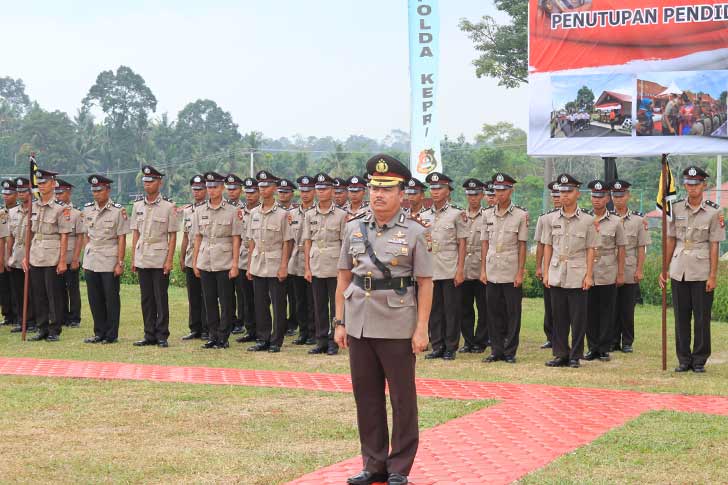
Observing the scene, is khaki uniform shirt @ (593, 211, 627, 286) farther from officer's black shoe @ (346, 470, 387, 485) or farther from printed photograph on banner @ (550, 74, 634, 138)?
officer's black shoe @ (346, 470, 387, 485)

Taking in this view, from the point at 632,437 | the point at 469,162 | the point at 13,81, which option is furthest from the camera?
the point at 13,81

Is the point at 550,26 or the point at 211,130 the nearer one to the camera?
the point at 550,26

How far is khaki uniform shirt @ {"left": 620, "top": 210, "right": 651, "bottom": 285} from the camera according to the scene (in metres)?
12.4

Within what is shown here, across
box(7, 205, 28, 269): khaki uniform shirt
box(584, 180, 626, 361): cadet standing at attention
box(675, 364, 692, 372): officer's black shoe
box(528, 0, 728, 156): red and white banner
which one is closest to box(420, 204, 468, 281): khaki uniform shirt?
box(584, 180, 626, 361): cadet standing at attention

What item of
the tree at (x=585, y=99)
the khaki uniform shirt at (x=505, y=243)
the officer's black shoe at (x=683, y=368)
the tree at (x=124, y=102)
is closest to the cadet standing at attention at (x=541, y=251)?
the khaki uniform shirt at (x=505, y=243)

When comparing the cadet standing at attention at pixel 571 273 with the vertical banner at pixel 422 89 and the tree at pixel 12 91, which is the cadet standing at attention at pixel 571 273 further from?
the tree at pixel 12 91

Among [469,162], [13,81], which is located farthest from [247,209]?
[13,81]

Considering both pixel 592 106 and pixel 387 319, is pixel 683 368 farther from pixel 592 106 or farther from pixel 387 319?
pixel 387 319

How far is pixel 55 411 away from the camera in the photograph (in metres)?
8.12

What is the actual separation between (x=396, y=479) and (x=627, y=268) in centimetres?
721

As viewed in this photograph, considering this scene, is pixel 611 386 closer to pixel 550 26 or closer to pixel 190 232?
pixel 190 232

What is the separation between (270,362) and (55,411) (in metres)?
3.40

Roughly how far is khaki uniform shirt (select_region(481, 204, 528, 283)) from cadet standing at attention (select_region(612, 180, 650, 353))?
147 cm

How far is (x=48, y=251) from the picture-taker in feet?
42.7
